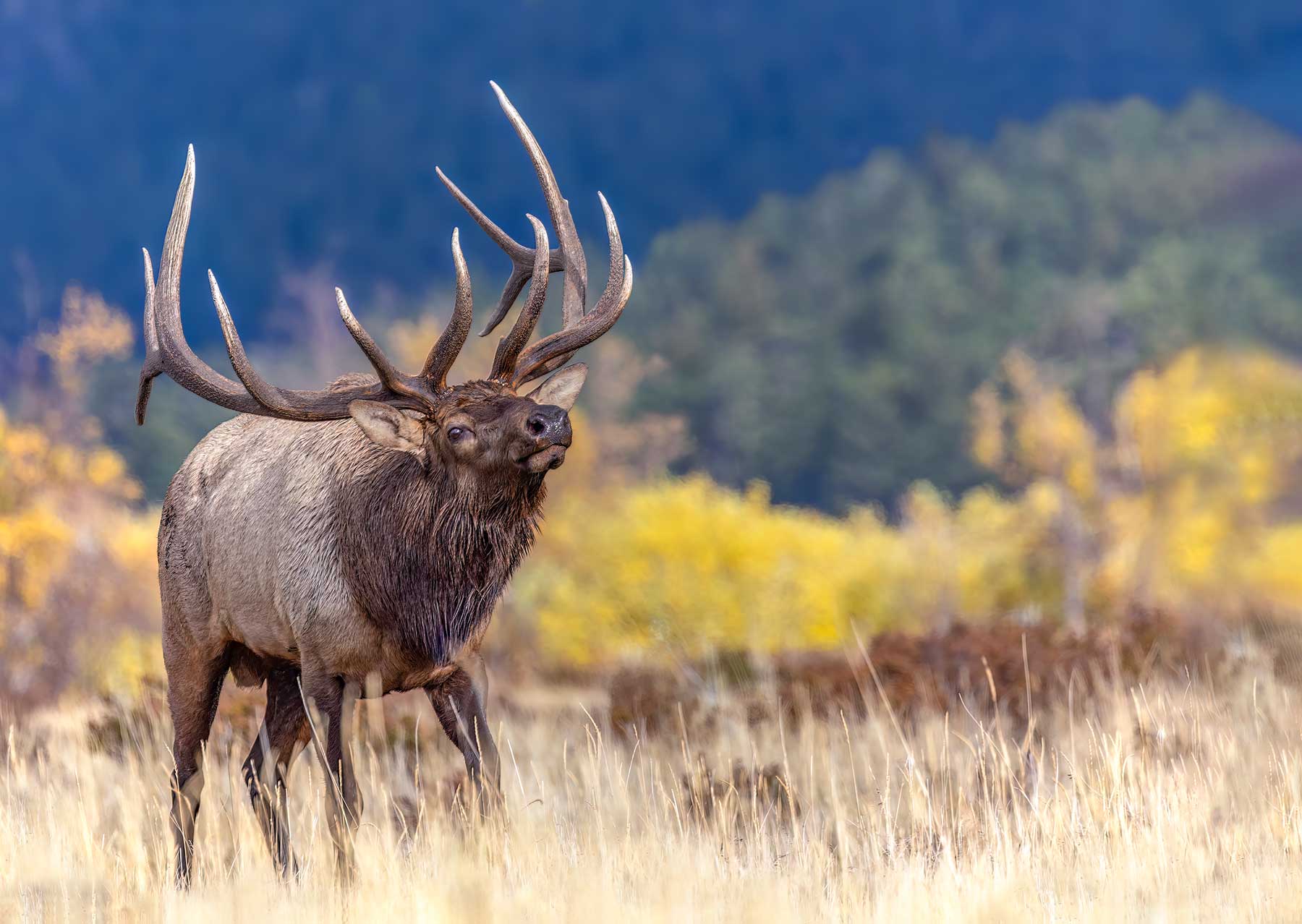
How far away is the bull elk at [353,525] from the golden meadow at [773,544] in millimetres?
3682

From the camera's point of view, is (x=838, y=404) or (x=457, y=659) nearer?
(x=457, y=659)

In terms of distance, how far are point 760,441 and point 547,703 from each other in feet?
92.7

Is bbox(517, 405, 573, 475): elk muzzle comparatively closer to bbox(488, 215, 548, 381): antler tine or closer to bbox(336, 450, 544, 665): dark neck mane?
bbox(336, 450, 544, 665): dark neck mane

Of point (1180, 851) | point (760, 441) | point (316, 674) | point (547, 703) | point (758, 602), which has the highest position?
point (760, 441)

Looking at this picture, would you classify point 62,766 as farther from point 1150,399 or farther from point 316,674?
point 1150,399

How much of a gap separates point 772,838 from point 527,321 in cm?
206

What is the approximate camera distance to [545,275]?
5070 millimetres

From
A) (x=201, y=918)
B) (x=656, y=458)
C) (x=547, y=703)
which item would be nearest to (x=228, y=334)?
(x=201, y=918)

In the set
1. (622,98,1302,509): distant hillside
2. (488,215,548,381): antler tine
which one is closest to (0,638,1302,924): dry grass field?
(488,215,548,381): antler tine

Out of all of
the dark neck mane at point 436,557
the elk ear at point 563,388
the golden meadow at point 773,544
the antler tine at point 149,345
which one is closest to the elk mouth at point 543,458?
the dark neck mane at point 436,557

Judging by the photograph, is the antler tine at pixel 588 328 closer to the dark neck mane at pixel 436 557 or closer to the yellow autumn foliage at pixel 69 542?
the dark neck mane at pixel 436 557

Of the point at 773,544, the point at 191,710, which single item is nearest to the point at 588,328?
the point at 191,710

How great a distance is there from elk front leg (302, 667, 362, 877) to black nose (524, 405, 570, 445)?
43.9 inches

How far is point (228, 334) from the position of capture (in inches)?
190
